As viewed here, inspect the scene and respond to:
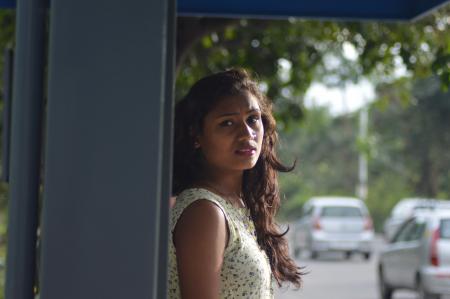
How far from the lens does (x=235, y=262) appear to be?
239cm

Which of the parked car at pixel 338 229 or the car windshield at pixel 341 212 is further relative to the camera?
the car windshield at pixel 341 212

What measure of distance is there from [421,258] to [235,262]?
11659 mm

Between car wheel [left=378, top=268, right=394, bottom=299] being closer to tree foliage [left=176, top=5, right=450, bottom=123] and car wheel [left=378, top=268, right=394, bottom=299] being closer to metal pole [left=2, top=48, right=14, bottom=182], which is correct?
tree foliage [left=176, top=5, right=450, bottom=123]

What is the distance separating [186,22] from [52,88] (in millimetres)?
5733

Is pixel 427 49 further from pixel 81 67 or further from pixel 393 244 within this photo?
pixel 81 67

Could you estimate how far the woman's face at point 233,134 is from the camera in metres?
2.57

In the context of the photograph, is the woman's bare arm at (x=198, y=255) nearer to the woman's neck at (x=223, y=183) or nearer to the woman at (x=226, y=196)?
the woman at (x=226, y=196)

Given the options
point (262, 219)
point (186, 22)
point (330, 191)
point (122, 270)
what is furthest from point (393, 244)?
point (330, 191)

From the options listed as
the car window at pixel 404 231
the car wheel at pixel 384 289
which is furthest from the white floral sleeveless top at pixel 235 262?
the car wheel at pixel 384 289

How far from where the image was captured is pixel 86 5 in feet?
5.57

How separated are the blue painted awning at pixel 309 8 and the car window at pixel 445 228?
8.61 meters

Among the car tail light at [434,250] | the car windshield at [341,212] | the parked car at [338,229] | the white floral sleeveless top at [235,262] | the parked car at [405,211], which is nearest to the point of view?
the white floral sleeveless top at [235,262]

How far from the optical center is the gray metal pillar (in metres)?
1.66

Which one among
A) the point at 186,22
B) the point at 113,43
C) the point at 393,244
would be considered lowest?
the point at 393,244
